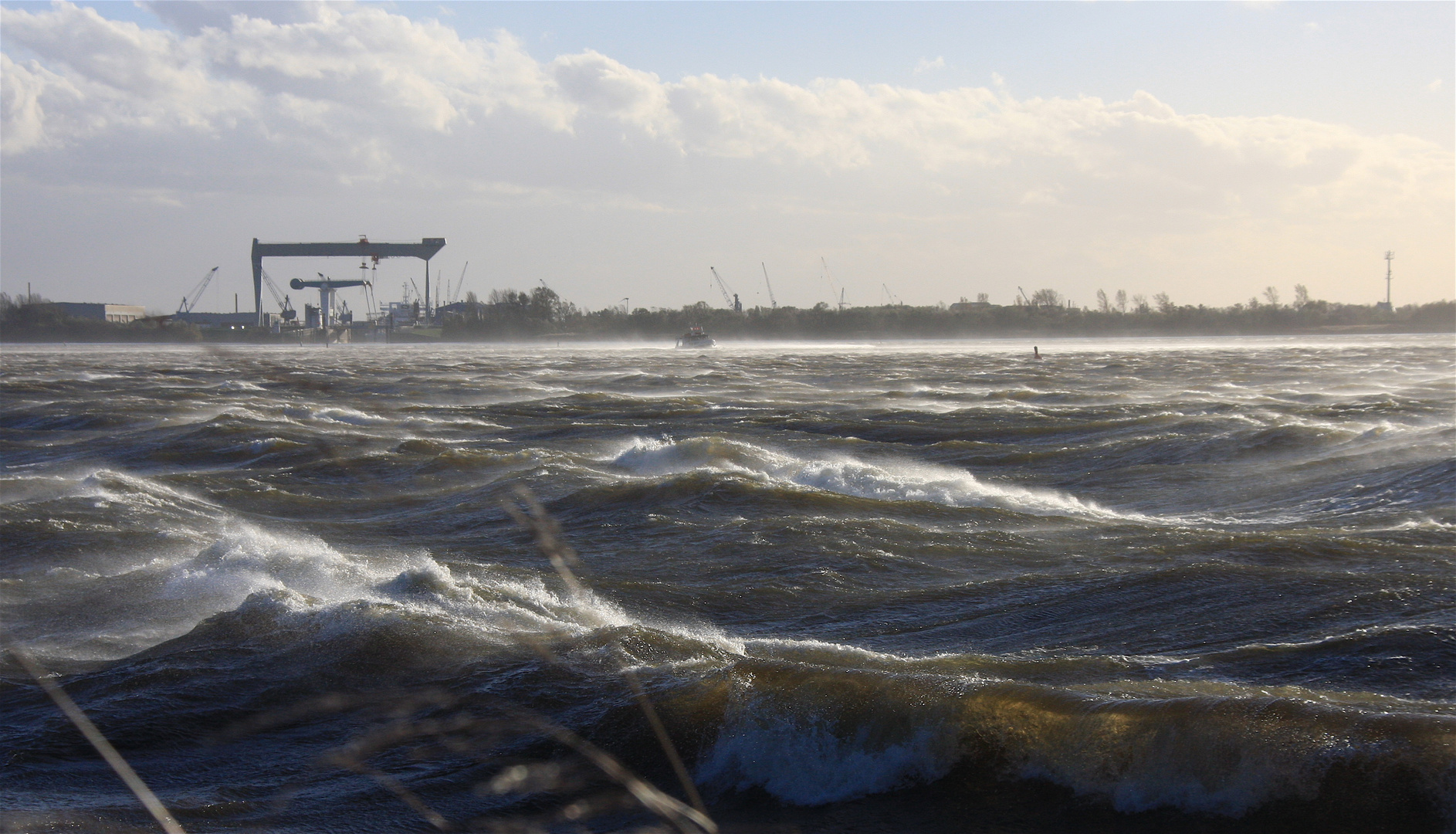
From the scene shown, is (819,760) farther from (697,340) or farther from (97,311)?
(97,311)

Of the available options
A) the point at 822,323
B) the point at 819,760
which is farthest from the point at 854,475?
the point at 822,323

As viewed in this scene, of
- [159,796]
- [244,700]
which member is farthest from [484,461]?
[159,796]

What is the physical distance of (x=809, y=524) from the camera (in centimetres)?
1182

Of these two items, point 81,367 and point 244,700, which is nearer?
point 244,700

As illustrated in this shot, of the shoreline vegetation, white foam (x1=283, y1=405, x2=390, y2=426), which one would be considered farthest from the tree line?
white foam (x1=283, y1=405, x2=390, y2=426)

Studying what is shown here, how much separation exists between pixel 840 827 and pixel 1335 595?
5418 mm

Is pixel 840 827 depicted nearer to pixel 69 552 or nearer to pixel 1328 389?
pixel 69 552

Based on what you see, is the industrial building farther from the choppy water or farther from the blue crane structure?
the choppy water

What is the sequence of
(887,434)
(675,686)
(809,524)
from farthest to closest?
(887,434) → (809,524) → (675,686)

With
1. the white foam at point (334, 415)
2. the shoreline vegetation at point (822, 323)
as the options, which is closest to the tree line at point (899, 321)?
the shoreline vegetation at point (822, 323)

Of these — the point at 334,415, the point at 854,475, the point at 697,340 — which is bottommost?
the point at 854,475

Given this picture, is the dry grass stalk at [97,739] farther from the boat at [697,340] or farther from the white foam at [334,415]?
the boat at [697,340]

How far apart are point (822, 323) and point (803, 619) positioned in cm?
13696

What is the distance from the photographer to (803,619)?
8.26 meters
